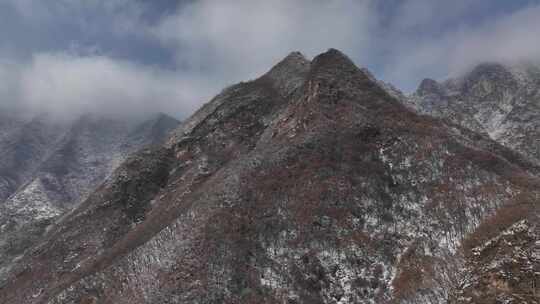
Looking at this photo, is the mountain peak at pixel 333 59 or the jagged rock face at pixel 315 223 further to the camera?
the mountain peak at pixel 333 59

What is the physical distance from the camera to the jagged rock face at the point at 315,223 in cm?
3581

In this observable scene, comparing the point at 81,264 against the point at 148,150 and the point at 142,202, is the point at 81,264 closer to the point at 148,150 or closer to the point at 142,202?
the point at 142,202

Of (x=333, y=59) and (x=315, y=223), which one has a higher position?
(x=333, y=59)

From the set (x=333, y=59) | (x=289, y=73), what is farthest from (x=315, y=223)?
(x=289, y=73)

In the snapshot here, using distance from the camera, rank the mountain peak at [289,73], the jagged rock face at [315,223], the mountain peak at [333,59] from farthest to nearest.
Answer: the mountain peak at [289,73] → the mountain peak at [333,59] → the jagged rock face at [315,223]

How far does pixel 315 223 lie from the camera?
40.4 metres

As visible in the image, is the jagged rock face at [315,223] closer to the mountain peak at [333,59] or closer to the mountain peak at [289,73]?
the mountain peak at [333,59]

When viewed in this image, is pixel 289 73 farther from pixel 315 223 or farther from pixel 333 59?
pixel 315 223

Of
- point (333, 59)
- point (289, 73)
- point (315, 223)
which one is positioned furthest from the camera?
point (289, 73)

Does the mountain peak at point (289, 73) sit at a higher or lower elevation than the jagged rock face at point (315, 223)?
higher

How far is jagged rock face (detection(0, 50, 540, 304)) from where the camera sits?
35.8 metres

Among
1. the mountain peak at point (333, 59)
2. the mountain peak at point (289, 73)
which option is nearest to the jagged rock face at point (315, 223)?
the mountain peak at point (333, 59)

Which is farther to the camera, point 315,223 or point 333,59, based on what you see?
point 333,59

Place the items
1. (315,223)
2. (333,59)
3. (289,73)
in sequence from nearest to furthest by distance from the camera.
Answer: (315,223) → (333,59) → (289,73)
